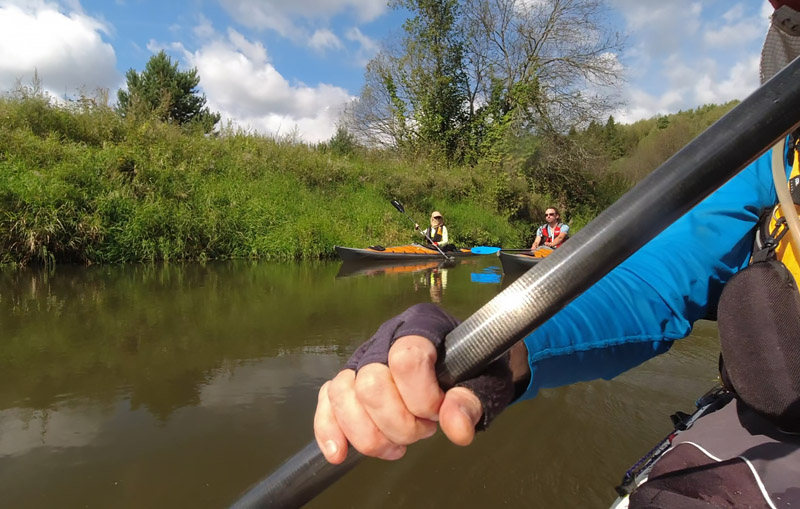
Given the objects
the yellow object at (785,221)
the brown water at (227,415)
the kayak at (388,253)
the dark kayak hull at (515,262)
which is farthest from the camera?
the kayak at (388,253)

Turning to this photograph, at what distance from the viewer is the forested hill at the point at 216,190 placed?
7461 mm

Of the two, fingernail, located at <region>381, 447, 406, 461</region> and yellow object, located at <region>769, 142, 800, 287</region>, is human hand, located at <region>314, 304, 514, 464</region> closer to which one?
fingernail, located at <region>381, 447, 406, 461</region>

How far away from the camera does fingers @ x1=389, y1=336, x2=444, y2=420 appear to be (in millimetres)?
563

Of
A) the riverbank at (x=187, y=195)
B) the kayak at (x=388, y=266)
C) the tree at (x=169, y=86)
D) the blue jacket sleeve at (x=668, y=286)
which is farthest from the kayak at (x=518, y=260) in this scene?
the tree at (x=169, y=86)

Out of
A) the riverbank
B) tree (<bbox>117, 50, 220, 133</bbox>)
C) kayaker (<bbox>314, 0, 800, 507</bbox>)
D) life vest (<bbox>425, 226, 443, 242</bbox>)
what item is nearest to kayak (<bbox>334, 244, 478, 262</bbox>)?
life vest (<bbox>425, 226, 443, 242</bbox>)

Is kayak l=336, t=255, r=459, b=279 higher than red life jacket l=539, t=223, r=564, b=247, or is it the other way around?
red life jacket l=539, t=223, r=564, b=247

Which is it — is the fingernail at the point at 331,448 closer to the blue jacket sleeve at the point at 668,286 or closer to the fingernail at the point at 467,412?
the fingernail at the point at 467,412

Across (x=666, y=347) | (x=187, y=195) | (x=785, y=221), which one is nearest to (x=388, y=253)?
(x=187, y=195)

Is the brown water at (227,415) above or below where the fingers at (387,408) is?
below

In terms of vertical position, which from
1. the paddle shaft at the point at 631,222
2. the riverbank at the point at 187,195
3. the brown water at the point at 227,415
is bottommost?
the brown water at the point at 227,415

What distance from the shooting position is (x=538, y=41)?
17.5m

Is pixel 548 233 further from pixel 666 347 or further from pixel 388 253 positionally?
pixel 666 347

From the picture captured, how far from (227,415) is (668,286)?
2.18 metres

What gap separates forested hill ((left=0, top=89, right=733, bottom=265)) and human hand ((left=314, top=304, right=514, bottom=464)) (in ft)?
20.8
